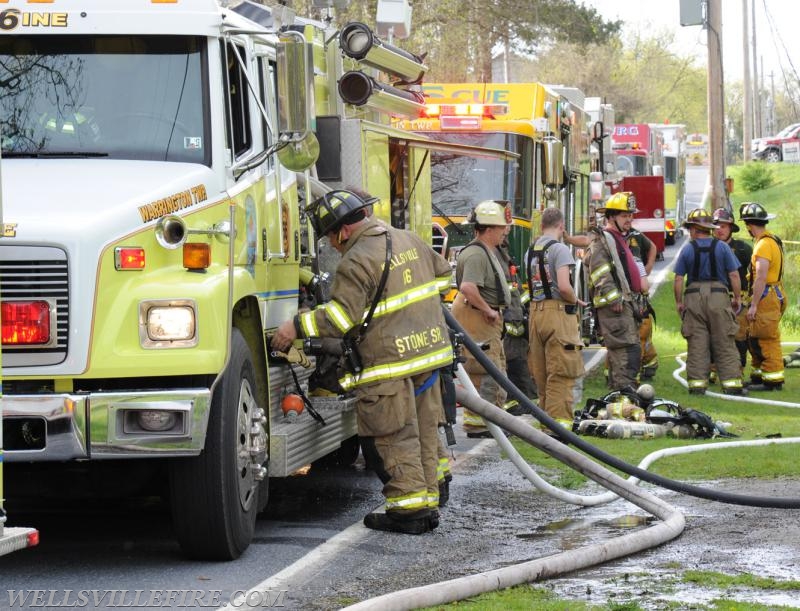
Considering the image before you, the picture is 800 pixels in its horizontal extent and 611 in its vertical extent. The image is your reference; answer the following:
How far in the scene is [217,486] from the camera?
20.8 feet

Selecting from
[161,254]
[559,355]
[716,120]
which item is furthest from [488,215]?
[716,120]

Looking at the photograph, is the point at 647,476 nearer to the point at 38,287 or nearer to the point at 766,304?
the point at 38,287

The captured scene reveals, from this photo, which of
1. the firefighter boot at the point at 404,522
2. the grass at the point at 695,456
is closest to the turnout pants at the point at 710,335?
the grass at the point at 695,456

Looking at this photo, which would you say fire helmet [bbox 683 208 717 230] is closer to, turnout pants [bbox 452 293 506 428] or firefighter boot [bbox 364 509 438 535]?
turnout pants [bbox 452 293 506 428]

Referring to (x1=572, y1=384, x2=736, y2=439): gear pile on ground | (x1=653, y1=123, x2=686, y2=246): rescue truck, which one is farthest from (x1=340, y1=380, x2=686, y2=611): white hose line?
(x1=653, y1=123, x2=686, y2=246): rescue truck

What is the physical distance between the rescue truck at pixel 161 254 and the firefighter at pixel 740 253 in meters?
7.13

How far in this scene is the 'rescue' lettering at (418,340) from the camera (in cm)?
722

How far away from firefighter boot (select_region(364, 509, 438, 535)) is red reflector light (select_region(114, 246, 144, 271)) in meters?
1.97

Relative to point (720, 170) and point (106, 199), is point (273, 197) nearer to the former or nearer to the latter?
point (106, 199)

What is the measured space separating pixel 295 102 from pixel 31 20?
1361mm

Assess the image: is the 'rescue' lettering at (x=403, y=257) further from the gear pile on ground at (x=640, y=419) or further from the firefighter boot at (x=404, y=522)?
the gear pile on ground at (x=640, y=419)

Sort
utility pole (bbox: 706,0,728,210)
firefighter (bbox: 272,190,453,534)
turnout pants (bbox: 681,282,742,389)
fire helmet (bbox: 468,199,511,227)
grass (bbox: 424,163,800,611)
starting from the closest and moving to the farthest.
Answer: grass (bbox: 424,163,800,611) → firefighter (bbox: 272,190,453,534) → fire helmet (bbox: 468,199,511,227) → turnout pants (bbox: 681,282,742,389) → utility pole (bbox: 706,0,728,210)

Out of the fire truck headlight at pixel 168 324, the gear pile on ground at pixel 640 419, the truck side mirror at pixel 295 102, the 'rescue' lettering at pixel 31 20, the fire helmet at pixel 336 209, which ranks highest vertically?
the 'rescue' lettering at pixel 31 20

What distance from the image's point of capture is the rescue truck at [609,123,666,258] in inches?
918
